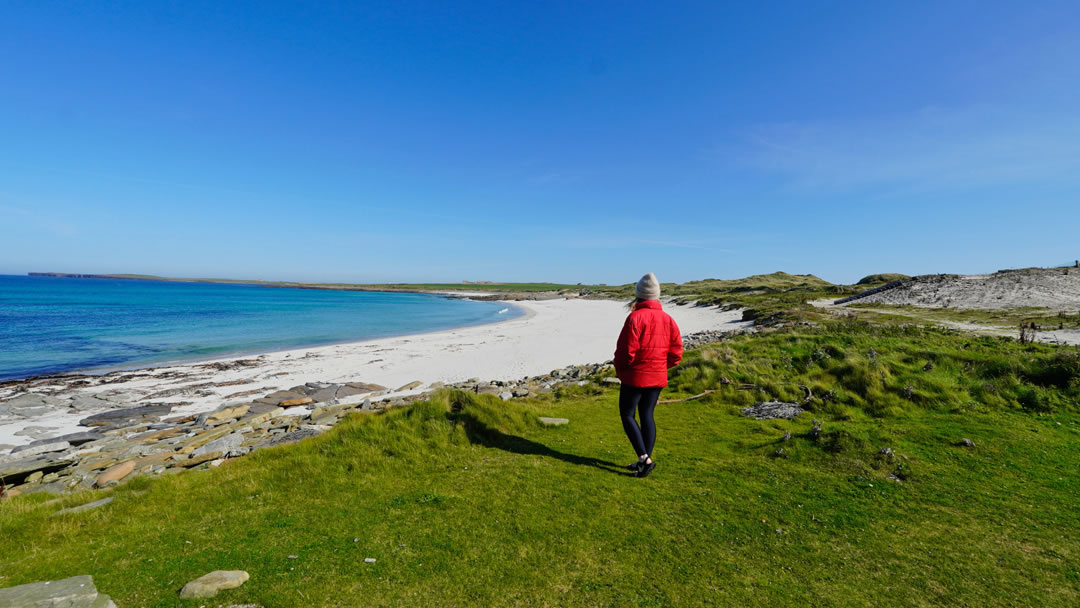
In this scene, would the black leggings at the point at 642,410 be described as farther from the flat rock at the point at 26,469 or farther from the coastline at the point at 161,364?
the coastline at the point at 161,364

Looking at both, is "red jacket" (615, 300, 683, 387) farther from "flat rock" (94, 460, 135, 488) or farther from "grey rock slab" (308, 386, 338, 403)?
"grey rock slab" (308, 386, 338, 403)

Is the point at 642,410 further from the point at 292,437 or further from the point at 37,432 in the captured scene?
the point at 37,432

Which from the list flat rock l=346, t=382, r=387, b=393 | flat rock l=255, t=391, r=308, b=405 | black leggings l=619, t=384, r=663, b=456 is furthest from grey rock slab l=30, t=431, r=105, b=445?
black leggings l=619, t=384, r=663, b=456

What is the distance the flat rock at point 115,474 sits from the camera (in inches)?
342

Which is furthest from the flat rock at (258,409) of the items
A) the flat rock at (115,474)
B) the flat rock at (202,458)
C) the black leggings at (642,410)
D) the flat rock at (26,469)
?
the black leggings at (642,410)

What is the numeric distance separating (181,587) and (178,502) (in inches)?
92.5

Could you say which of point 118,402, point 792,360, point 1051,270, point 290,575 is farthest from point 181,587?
point 1051,270

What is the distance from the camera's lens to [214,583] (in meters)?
3.94

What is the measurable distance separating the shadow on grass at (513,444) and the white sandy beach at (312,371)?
1229 centimetres

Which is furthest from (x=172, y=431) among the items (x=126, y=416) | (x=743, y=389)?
(x=743, y=389)

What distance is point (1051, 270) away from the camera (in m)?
41.2

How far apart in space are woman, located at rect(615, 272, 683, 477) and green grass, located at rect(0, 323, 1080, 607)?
0.57 metres

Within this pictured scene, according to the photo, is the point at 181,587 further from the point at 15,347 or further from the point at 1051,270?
the point at 1051,270

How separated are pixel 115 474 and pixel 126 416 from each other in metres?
10.5
